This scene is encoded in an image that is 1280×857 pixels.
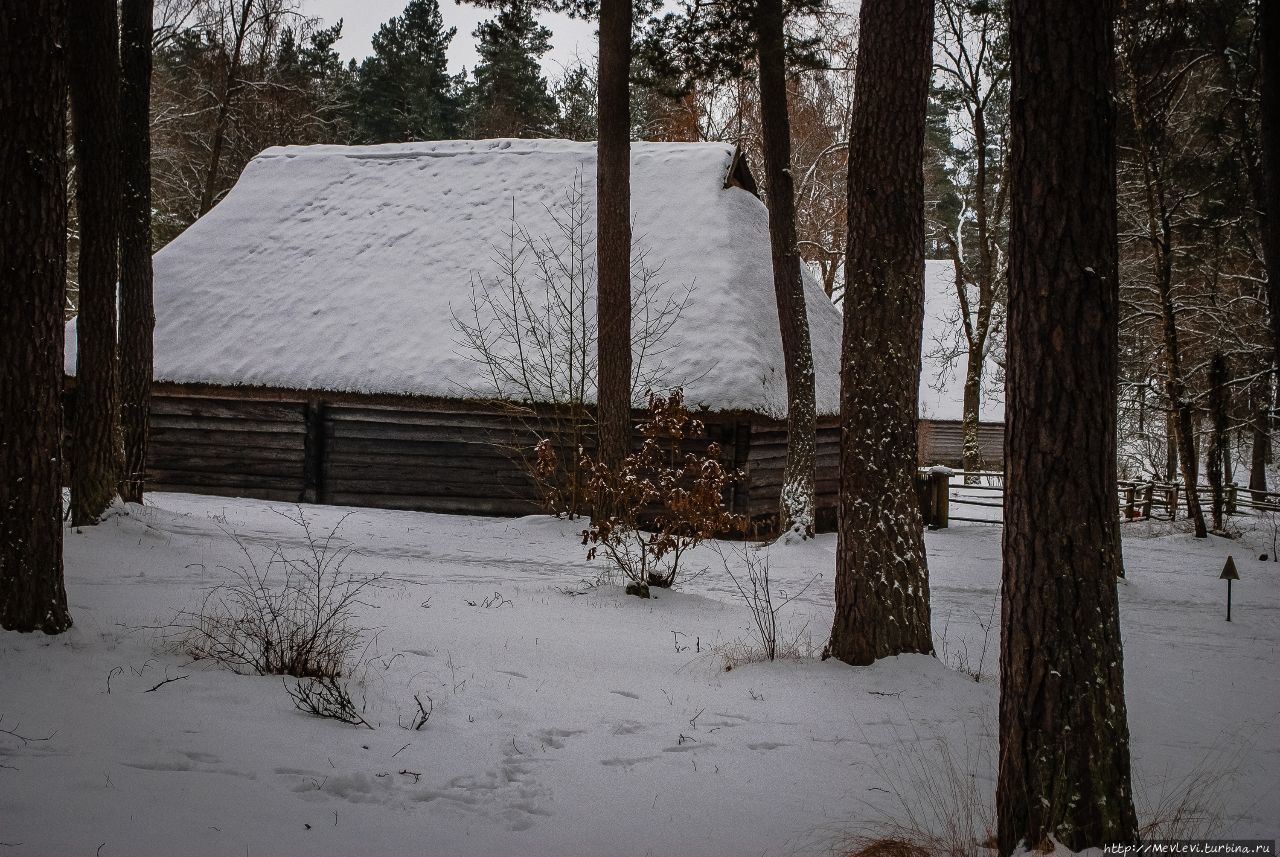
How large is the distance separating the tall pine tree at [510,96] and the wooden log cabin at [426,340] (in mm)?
14578

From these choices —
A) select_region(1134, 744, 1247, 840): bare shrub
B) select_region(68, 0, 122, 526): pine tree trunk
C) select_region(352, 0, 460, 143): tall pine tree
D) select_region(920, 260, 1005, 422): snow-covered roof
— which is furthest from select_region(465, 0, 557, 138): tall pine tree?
select_region(1134, 744, 1247, 840): bare shrub

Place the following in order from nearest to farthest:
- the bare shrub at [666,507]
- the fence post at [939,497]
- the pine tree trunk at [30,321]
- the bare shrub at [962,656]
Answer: the pine tree trunk at [30,321], the bare shrub at [962,656], the bare shrub at [666,507], the fence post at [939,497]

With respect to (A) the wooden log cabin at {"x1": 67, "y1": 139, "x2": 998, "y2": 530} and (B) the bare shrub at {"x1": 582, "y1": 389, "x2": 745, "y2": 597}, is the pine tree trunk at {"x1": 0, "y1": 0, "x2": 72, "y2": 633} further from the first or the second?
(A) the wooden log cabin at {"x1": 67, "y1": 139, "x2": 998, "y2": 530}

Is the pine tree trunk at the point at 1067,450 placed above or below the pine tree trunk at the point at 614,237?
below

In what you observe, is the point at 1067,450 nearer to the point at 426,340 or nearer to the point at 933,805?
the point at 933,805

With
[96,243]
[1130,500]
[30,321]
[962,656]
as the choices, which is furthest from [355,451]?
[1130,500]

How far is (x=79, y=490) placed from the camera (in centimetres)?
782

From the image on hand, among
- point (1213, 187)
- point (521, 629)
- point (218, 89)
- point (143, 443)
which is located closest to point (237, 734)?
point (521, 629)

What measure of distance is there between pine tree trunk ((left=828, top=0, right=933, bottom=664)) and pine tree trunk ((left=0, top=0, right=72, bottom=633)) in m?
4.34

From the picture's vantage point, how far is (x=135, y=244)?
927 cm

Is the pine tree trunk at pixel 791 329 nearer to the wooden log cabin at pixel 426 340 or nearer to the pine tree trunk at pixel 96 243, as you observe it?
the wooden log cabin at pixel 426 340

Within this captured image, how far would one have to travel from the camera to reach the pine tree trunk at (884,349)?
5.09m

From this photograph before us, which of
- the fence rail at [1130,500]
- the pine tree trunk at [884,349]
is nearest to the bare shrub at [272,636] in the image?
the pine tree trunk at [884,349]

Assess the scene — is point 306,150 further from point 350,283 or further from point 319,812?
point 319,812
